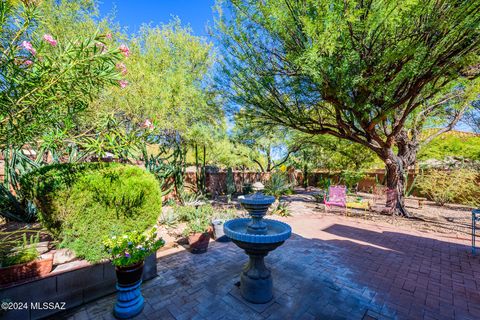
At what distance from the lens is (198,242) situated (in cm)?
418

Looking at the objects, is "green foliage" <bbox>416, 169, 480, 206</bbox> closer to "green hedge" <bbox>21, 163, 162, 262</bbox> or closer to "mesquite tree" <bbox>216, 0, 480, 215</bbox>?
"mesquite tree" <bbox>216, 0, 480, 215</bbox>

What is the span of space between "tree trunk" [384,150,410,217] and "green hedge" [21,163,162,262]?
8.56 meters

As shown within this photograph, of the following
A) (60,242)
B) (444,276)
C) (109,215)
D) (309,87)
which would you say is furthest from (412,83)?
(60,242)

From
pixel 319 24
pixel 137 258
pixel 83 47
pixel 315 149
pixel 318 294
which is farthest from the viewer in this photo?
pixel 315 149

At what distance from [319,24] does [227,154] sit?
319 inches

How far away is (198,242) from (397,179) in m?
7.50

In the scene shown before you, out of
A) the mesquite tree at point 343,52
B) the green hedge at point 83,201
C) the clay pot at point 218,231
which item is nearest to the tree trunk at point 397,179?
the mesquite tree at point 343,52

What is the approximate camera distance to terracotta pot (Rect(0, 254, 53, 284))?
216 cm

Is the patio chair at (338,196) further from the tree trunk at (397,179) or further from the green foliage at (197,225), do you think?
the green foliage at (197,225)

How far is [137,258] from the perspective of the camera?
2.43 m

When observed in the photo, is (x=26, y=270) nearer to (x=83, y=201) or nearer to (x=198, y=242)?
(x=83, y=201)

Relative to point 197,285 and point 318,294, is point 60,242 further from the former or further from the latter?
point 318,294

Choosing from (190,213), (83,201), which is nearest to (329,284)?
(190,213)

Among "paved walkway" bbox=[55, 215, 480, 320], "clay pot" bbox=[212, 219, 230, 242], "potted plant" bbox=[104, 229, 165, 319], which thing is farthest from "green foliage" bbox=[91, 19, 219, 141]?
"paved walkway" bbox=[55, 215, 480, 320]
